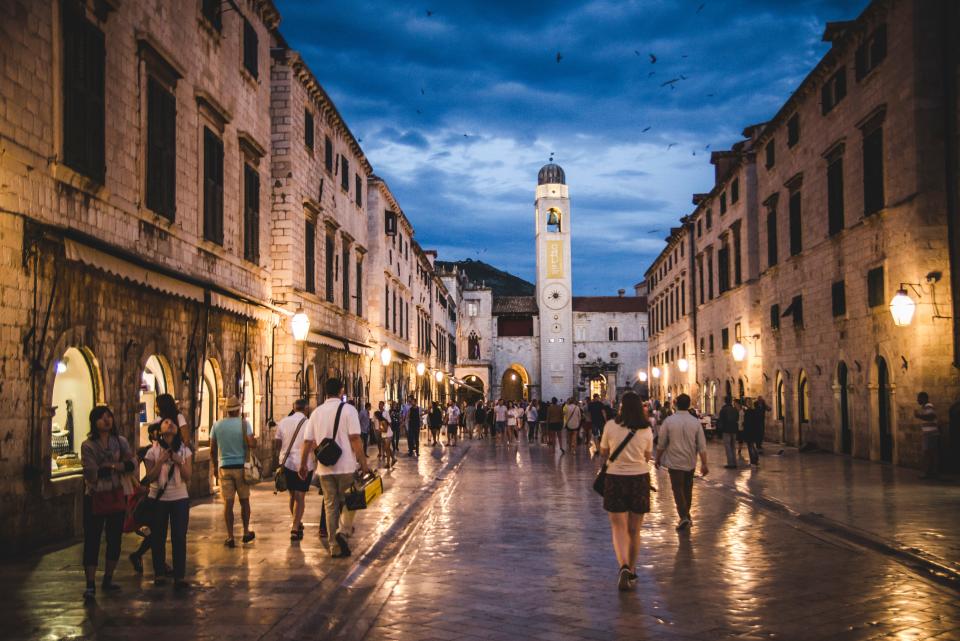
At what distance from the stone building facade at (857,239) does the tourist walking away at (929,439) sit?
148 cm

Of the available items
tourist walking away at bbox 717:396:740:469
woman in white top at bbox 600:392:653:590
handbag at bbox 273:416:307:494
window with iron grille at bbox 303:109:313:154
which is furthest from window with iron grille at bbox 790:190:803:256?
woman in white top at bbox 600:392:653:590

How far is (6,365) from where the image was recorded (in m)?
10.3

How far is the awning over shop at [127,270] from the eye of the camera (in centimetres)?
1068

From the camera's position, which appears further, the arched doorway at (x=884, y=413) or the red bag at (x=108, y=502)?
the arched doorway at (x=884, y=413)

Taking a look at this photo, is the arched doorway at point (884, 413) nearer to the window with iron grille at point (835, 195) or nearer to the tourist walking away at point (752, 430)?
the tourist walking away at point (752, 430)

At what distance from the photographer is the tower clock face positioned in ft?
281

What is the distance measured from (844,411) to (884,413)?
9.58 ft

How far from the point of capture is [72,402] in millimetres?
12242

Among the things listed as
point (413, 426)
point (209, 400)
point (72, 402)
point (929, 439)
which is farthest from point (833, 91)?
point (72, 402)

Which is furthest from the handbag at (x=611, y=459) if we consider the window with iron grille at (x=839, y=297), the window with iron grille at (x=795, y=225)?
the window with iron grille at (x=795, y=225)

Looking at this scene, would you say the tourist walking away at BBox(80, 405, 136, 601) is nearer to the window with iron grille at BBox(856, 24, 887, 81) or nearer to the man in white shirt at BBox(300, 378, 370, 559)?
the man in white shirt at BBox(300, 378, 370, 559)

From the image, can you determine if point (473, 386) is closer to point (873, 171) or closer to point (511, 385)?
point (511, 385)

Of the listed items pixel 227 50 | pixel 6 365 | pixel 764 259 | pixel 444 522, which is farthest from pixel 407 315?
pixel 6 365

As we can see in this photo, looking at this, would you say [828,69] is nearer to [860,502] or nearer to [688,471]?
[860,502]
